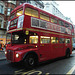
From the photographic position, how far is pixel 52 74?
516 cm

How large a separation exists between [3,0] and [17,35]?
1825 cm

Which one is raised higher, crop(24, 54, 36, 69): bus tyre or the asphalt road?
crop(24, 54, 36, 69): bus tyre

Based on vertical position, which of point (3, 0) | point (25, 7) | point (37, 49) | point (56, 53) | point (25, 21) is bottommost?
point (56, 53)

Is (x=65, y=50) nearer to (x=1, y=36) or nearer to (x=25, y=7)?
(x=25, y=7)

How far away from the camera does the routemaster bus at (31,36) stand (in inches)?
240

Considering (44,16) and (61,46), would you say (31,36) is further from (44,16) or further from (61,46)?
(61,46)

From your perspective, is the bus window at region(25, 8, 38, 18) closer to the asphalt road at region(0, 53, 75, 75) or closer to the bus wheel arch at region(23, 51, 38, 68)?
the bus wheel arch at region(23, 51, 38, 68)

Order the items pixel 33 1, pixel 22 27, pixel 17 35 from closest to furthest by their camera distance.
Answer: pixel 22 27, pixel 17 35, pixel 33 1

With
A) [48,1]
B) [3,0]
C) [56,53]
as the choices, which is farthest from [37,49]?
[48,1]

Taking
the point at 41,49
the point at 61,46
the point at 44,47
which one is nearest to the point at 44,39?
the point at 44,47

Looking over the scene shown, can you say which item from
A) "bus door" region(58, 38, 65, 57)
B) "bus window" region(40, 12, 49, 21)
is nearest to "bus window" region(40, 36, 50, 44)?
"bus window" region(40, 12, 49, 21)

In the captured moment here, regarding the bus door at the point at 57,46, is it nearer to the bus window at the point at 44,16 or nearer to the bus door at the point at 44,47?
the bus door at the point at 44,47

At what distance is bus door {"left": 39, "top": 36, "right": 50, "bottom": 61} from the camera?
7.19m

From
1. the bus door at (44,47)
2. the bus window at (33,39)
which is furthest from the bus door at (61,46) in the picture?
the bus window at (33,39)
